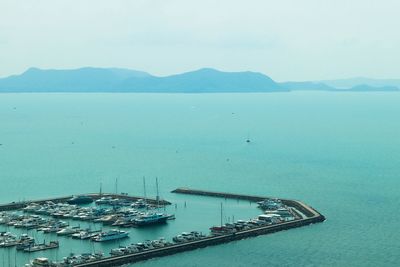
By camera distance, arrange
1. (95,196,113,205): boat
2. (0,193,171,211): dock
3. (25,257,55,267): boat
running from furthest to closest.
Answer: (95,196,113,205): boat < (0,193,171,211): dock < (25,257,55,267): boat

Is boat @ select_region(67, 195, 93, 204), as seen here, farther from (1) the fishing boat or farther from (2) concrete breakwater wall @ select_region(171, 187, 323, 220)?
(1) the fishing boat

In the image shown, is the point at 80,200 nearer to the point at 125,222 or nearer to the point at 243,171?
the point at 125,222

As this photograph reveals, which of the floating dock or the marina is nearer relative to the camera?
the floating dock

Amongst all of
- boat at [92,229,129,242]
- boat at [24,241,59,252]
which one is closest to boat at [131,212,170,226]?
boat at [92,229,129,242]

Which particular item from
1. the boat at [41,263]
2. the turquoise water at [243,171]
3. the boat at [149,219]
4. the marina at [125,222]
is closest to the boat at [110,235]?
the marina at [125,222]

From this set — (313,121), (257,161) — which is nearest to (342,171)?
(257,161)

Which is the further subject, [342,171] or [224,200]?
[342,171]

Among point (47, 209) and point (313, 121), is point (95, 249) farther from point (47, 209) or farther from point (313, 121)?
point (313, 121)
